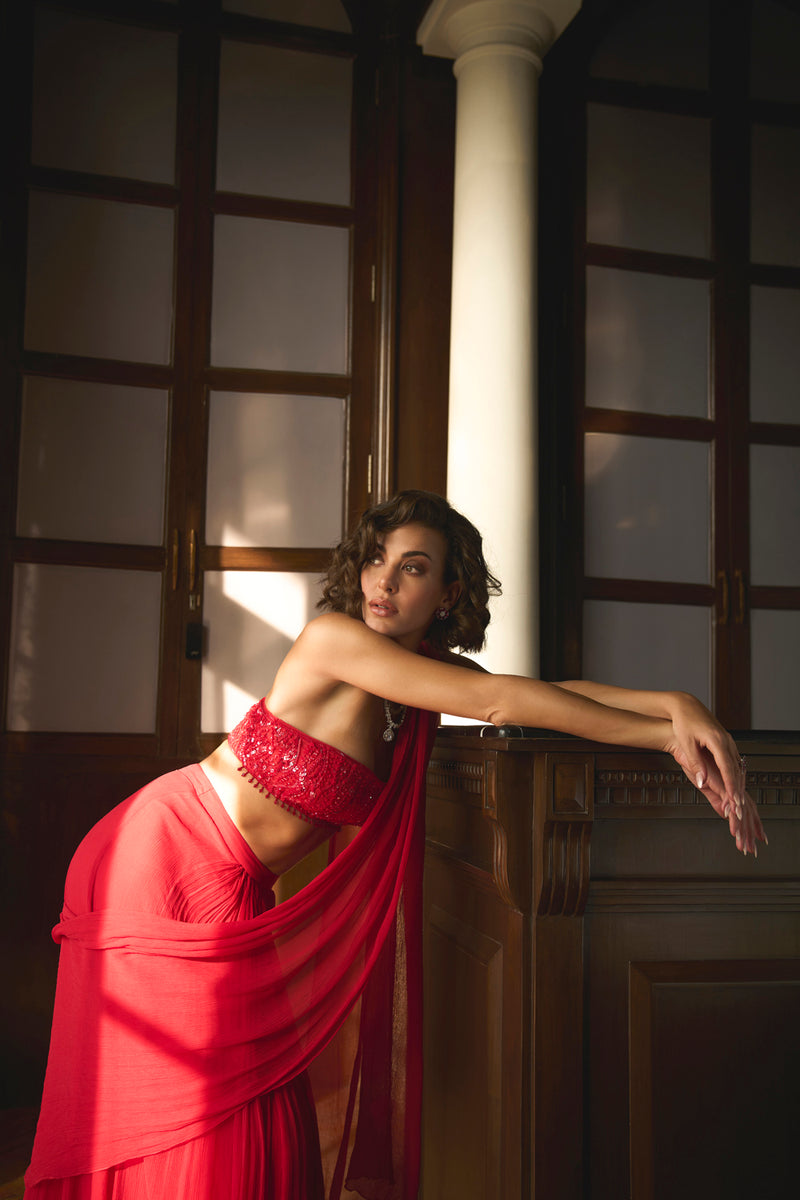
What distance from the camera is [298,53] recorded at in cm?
360

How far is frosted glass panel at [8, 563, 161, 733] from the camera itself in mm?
3170

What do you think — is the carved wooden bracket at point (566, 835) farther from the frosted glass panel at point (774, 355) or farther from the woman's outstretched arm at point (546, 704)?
the frosted glass panel at point (774, 355)

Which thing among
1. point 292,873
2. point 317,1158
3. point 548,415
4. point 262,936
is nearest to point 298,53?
point 548,415

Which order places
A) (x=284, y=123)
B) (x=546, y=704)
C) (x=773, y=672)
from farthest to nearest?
(x=773, y=672) → (x=284, y=123) → (x=546, y=704)

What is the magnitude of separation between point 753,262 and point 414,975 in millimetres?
3445

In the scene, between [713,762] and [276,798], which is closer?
[713,762]

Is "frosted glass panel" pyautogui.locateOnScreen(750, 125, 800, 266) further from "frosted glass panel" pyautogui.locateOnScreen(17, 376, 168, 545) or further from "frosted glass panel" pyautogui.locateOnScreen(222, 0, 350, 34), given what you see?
"frosted glass panel" pyautogui.locateOnScreen(17, 376, 168, 545)

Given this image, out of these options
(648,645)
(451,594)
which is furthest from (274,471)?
(451,594)

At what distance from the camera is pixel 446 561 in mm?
1872

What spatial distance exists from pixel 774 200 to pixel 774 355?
66cm

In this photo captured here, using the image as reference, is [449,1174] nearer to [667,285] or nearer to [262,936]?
[262,936]

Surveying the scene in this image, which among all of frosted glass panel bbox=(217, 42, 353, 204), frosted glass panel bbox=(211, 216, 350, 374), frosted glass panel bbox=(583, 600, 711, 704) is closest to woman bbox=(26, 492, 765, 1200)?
frosted glass panel bbox=(211, 216, 350, 374)

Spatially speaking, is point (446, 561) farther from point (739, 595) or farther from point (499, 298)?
point (739, 595)

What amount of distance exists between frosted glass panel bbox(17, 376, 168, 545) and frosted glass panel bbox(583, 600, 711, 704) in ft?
5.51
